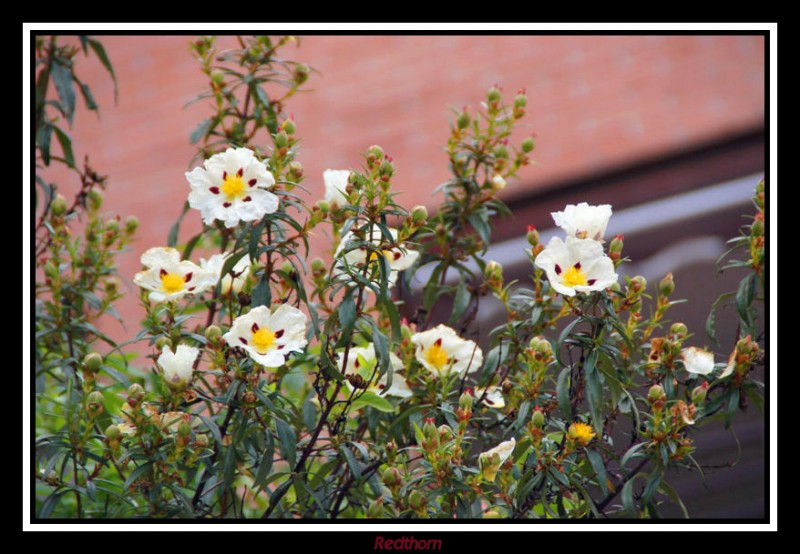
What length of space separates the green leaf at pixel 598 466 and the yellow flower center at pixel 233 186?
59cm

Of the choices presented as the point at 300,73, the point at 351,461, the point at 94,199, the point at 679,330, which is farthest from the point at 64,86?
the point at 679,330

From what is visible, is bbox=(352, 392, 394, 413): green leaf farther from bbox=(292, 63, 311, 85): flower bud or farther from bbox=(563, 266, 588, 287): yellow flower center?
bbox=(292, 63, 311, 85): flower bud

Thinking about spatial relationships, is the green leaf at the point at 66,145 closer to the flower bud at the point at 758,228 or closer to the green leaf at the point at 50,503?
the green leaf at the point at 50,503

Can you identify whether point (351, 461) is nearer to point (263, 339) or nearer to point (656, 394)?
point (263, 339)

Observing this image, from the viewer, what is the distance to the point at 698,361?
1401mm

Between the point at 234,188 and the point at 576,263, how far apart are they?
0.47 m

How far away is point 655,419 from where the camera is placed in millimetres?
1348

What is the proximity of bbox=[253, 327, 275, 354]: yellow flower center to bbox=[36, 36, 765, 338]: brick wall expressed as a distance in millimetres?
2477

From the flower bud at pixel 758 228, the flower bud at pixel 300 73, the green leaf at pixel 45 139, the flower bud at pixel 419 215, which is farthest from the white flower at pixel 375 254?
the green leaf at pixel 45 139

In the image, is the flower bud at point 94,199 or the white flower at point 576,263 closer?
the white flower at point 576,263

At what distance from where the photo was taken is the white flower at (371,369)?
1.47 metres

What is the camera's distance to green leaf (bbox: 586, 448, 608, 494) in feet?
4.31
